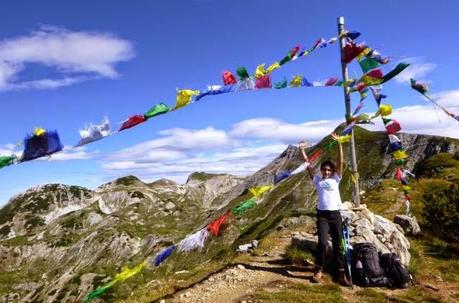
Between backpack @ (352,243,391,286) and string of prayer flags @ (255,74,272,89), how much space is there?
6.06m

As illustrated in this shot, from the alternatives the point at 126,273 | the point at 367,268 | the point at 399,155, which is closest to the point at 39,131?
the point at 126,273

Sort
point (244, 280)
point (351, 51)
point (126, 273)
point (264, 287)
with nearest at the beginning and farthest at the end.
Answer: point (126, 273), point (264, 287), point (244, 280), point (351, 51)

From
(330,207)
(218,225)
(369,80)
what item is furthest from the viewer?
(369,80)

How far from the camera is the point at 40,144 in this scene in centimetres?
871

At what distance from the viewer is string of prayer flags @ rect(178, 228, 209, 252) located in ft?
40.5

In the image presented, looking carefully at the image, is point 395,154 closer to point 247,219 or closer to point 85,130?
point 85,130

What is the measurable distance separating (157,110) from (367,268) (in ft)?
27.6

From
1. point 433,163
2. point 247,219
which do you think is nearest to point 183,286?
point 433,163

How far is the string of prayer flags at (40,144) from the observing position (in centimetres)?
862

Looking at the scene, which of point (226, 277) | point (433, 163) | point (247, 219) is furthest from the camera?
point (247, 219)

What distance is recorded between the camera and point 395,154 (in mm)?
20516

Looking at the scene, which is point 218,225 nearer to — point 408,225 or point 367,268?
point 367,268

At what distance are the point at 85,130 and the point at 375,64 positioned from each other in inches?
403

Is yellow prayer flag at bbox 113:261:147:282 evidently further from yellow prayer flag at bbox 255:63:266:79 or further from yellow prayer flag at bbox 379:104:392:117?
yellow prayer flag at bbox 379:104:392:117
